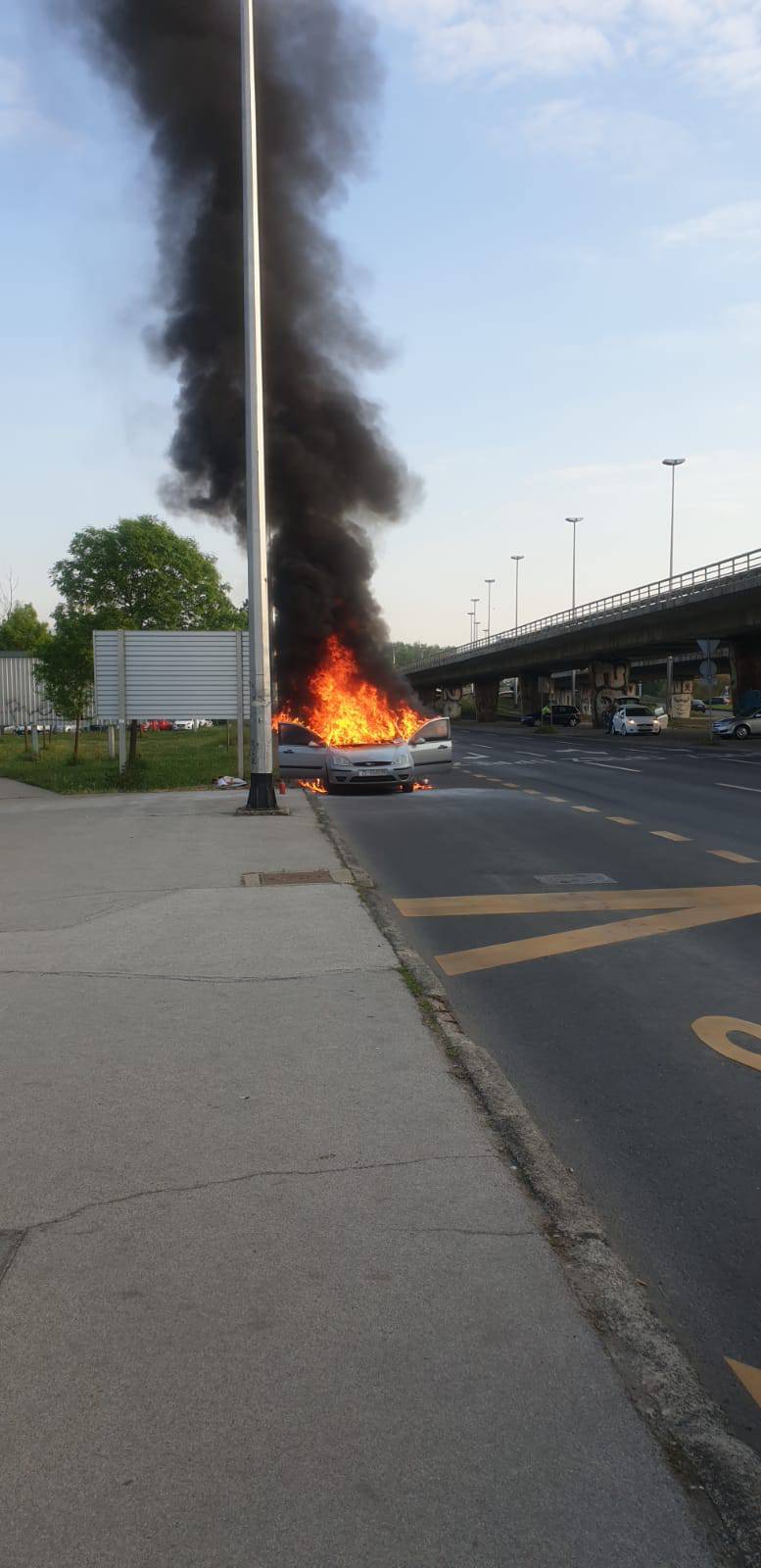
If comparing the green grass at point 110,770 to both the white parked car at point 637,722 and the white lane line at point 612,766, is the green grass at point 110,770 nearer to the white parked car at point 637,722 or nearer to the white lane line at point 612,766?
the white lane line at point 612,766

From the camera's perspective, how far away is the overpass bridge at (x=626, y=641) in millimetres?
46406

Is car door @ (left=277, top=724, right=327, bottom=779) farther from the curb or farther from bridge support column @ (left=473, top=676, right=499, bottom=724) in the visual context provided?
bridge support column @ (left=473, top=676, right=499, bottom=724)

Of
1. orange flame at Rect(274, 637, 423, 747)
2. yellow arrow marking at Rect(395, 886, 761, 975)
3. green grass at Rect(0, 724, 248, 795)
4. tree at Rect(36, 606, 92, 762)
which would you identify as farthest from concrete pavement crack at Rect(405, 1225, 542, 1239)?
tree at Rect(36, 606, 92, 762)

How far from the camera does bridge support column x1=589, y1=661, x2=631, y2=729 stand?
74312 mm

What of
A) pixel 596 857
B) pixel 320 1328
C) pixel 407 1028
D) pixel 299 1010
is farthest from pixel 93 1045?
pixel 596 857

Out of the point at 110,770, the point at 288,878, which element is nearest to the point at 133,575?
the point at 110,770

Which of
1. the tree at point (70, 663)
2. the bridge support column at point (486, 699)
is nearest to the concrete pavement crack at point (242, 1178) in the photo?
the tree at point (70, 663)

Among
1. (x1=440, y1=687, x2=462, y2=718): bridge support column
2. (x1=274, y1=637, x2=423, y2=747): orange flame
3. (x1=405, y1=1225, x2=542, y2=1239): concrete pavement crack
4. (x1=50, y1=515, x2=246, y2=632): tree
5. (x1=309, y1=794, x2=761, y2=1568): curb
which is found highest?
(x1=50, y1=515, x2=246, y2=632): tree

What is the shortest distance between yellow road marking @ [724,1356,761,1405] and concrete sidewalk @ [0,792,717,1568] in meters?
0.33

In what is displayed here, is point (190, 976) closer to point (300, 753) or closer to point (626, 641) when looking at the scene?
point (300, 753)

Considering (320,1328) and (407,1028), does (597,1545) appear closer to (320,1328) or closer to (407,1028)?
(320,1328)

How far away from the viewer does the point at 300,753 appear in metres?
21.5

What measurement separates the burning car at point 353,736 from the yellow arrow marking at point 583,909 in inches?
414

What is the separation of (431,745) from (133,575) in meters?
13.1
